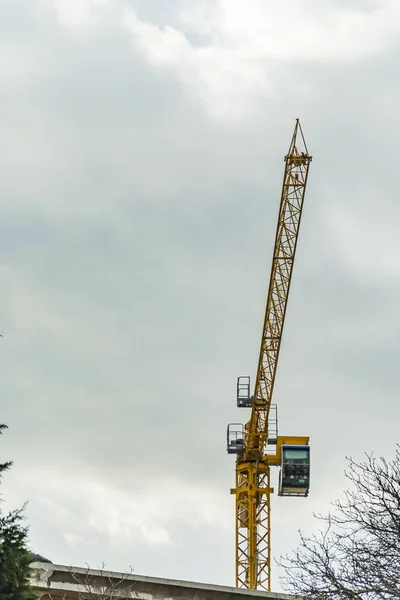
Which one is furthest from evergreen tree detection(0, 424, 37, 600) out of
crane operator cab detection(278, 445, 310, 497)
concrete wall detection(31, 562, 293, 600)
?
crane operator cab detection(278, 445, 310, 497)

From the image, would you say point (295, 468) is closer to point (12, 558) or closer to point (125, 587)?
point (125, 587)

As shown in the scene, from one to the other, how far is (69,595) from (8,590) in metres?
7.33

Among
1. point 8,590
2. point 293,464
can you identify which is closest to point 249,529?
point 293,464

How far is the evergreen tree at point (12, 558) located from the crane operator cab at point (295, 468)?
5621cm

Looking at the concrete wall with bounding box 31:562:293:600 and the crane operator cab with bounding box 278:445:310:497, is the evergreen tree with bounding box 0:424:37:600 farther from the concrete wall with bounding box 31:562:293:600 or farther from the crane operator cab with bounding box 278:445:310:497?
the crane operator cab with bounding box 278:445:310:497

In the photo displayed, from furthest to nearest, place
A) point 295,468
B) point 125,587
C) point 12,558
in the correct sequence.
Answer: point 295,468
point 125,587
point 12,558

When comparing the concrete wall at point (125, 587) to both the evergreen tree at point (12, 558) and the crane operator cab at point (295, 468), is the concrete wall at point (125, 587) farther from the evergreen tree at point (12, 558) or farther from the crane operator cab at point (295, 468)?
the crane operator cab at point (295, 468)

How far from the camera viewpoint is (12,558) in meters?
24.9

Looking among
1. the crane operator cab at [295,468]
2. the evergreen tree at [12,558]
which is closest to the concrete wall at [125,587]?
the evergreen tree at [12,558]

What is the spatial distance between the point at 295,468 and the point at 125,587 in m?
49.9

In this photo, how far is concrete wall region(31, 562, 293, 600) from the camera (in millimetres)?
31969

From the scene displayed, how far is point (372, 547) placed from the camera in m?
23.3

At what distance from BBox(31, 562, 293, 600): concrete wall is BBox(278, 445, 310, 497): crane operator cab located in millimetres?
48324

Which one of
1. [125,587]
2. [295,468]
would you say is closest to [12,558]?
[125,587]
